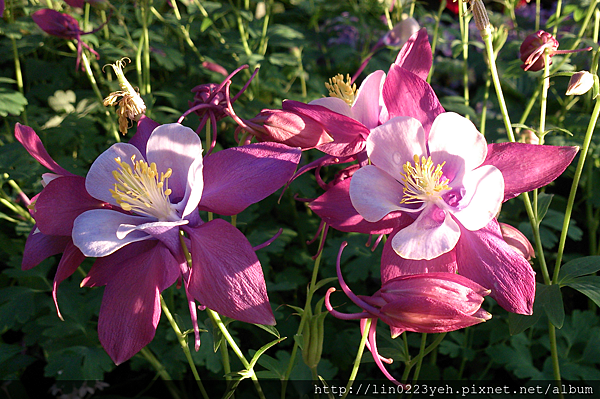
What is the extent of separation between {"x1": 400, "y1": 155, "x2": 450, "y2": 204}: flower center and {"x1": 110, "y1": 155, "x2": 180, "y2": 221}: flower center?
357mm

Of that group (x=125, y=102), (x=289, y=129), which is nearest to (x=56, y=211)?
(x=125, y=102)

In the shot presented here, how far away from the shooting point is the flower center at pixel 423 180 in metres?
0.70

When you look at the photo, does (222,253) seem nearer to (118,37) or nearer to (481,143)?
(481,143)

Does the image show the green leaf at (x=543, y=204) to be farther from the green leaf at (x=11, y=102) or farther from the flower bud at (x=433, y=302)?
the green leaf at (x=11, y=102)

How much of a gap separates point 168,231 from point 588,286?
0.79m

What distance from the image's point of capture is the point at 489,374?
1.67 m

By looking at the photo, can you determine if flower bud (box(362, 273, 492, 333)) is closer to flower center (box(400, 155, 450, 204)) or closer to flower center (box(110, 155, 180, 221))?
flower center (box(400, 155, 450, 204))

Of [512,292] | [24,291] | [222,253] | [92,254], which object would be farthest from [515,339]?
[24,291]

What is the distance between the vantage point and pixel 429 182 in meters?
0.70

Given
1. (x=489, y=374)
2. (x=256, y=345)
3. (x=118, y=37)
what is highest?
(x=118, y=37)

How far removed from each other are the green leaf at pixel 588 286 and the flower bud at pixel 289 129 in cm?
57

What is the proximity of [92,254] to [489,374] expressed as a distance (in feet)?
5.04

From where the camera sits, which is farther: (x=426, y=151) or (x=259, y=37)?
(x=259, y=37)

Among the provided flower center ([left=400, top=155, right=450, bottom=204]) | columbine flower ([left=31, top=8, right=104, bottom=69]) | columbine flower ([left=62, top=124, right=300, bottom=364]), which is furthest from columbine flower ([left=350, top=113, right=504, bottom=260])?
columbine flower ([left=31, top=8, right=104, bottom=69])
